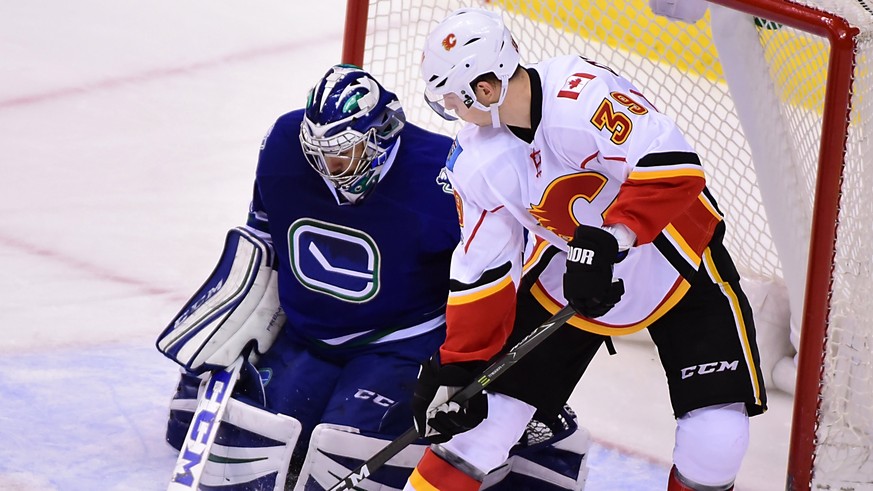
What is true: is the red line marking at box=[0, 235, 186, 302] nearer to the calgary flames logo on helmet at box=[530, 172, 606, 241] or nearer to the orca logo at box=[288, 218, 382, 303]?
the orca logo at box=[288, 218, 382, 303]

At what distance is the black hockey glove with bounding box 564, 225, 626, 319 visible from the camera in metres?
2.26

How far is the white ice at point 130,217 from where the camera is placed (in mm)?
3146

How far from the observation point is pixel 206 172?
4613 mm

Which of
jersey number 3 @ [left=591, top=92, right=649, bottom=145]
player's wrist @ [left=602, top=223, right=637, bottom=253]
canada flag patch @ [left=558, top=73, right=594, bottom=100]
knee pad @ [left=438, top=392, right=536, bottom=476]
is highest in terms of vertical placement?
canada flag patch @ [left=558, top=73, right=594, bottom=100]

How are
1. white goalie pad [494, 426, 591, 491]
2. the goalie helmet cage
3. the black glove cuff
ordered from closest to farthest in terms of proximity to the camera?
1. the black glove cuff
2. the goalie helmet cage
3. white goalie pad [494, 426, 591, 491]

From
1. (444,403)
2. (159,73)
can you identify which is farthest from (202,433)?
(159,73)

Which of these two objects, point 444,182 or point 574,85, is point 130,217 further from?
point 574,85

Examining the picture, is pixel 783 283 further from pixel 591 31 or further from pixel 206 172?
pixel 206 172

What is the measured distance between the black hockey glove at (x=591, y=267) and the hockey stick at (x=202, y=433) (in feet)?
2.92

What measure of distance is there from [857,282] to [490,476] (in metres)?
0.85

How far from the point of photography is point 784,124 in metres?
3.22

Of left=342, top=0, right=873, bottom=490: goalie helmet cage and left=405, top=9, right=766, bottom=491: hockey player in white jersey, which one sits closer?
left=405, top=9, right=766, bottom=491: hockey player in white jersey

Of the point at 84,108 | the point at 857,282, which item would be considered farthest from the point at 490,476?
the point at 84,108

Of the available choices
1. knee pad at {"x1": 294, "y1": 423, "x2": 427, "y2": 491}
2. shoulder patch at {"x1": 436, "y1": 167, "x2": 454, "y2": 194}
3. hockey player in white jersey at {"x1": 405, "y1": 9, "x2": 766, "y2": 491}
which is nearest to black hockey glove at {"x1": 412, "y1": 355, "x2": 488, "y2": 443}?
hockey player in white jersey at {"x1": 405, "y1": 9, "x2": 766, "y2": 491}
